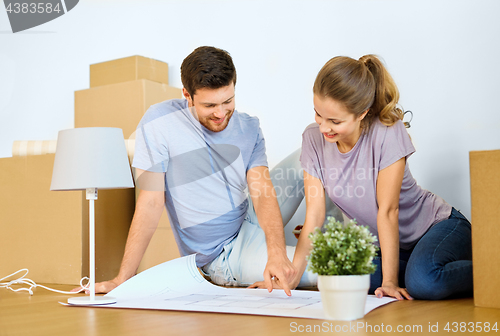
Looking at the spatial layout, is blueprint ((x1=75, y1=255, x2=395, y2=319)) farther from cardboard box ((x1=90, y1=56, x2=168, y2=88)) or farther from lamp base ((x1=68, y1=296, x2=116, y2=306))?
cardboard box ((x1=90, y1=56, x2=168, y2=88))

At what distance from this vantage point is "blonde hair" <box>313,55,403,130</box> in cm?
128

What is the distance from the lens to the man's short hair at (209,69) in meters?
1.51

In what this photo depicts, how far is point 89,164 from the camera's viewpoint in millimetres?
1203

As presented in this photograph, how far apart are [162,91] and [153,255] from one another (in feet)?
2.49

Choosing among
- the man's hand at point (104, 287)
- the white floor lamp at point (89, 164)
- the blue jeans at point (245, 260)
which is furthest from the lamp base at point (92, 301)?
the blue jeans at point (245, 260)

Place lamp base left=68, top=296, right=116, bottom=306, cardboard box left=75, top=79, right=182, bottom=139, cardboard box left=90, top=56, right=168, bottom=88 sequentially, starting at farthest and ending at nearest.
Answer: cardboard box left=90, top=56, right=168, bottom=88 < cardboard box left=75, top=79, right=182, bottom=139 < lamp base left=68, top=296, right=116, bottom=306

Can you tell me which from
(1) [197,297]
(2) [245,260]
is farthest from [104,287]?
(2) [245,260]

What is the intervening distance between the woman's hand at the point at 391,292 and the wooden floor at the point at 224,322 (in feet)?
0.21

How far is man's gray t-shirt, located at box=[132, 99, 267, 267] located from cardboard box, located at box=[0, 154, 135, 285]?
33 centimetres

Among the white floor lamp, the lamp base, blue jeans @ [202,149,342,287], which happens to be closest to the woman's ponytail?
blue jeans @ [202,149,342,287]

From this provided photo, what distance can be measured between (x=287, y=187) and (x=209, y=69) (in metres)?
0.58

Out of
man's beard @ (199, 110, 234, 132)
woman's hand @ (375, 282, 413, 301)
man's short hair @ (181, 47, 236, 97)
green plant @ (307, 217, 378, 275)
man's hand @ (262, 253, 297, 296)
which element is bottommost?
woman's hand @ (375, 282, 413, 301)

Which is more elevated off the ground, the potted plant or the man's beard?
the man's beard

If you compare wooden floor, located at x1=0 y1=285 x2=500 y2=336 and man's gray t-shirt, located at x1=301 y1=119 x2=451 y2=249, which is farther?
man's gray t-shirt, located at x1=301 y1=119 x2=451 y2=249
